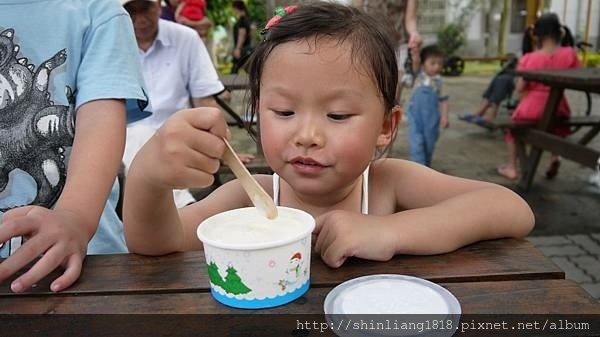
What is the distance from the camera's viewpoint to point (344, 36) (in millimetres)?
1306

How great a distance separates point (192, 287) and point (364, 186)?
72cm

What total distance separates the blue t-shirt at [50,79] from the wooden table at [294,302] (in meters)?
0.51

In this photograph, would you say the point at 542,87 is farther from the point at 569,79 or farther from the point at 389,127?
the point at 389,127

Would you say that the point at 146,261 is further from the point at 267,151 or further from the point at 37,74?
the point at 37,74

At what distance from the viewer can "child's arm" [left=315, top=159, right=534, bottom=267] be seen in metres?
1.01

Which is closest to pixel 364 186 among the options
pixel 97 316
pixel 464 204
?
pixel 464 204

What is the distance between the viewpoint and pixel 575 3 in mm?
11594

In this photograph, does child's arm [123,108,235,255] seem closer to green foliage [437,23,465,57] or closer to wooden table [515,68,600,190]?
wooden table [515,68,600,190]

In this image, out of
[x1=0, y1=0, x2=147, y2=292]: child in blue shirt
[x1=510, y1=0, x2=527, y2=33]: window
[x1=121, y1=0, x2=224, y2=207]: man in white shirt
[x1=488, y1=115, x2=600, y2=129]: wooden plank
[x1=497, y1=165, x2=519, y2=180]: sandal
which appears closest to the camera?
[x1=0, y1=0, x2=147, y2=292]: child in blue shirt

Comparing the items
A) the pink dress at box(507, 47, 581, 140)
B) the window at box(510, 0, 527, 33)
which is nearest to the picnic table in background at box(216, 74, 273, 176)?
the pink dress at box(507, 47, 581, 140)

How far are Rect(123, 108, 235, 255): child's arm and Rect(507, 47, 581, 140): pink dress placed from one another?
15.7 ft

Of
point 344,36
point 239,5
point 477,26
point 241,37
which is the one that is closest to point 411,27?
point 344,36

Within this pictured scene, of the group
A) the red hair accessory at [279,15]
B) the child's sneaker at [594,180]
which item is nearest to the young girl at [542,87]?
the child's sneaker at [594,180]

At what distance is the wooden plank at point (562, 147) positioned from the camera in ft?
Answer: 13.3
